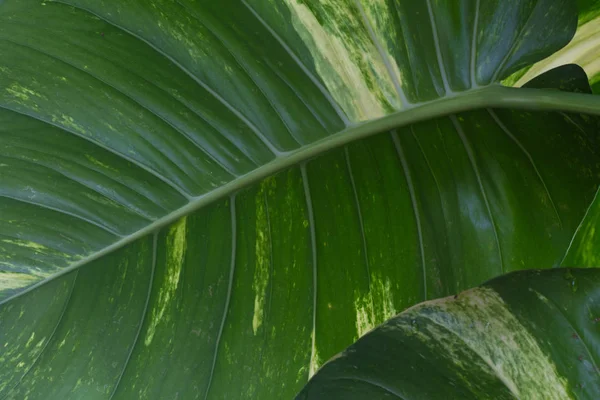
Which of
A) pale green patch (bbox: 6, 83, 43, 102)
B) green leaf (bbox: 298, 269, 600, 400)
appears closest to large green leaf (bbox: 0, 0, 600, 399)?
pale green patch (bbox: 6, 83, 43, 102)

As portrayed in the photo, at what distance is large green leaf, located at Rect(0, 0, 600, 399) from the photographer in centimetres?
59

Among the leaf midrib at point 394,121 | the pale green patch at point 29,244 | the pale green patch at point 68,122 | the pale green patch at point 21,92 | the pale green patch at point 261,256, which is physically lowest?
the pale green patch at point 261,256

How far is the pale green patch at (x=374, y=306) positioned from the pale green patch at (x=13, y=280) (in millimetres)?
386

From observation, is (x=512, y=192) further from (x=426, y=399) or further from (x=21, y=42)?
(x=21, y=42)

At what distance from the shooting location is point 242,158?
0.66 metres

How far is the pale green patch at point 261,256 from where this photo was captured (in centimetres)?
70

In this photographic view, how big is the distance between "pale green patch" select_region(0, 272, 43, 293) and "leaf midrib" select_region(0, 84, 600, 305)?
31 millimetres

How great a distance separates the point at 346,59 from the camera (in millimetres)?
612

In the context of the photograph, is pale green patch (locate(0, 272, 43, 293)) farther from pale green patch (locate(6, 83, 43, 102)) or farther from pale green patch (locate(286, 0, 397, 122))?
pale green patch (locate(286, 0, 397, 122))

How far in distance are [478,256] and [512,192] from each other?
0.10m

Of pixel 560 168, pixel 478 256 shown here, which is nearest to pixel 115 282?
pixel 478 256

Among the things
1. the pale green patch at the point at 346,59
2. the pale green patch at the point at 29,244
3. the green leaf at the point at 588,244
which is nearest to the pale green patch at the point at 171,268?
the pale green patch at the point at 29,244

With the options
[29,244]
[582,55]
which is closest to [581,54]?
[582,55]

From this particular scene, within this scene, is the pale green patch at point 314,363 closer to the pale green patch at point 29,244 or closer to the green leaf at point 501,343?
the green leaf at point 501,343
